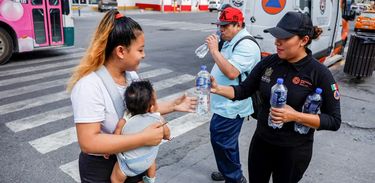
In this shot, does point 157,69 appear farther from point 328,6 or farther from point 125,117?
point 125,117

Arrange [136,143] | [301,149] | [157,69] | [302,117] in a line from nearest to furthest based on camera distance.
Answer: [136,143] → [302,117] → [301,149] → [157,69]

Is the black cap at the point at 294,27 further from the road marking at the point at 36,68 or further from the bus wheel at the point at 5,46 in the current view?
the bus wheel at the point at 5,46

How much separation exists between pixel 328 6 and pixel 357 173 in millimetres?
5105

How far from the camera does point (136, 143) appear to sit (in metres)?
1.79

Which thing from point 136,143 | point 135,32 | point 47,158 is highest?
point 135,32

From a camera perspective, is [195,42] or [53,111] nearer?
[53,111]

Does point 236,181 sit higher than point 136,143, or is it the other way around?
point 136,143

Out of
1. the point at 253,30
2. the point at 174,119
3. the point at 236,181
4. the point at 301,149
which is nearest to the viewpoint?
the point at 301,149

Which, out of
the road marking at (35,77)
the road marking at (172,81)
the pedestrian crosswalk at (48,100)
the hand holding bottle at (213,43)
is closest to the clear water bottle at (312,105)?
the hand holding bottle at (213,43)

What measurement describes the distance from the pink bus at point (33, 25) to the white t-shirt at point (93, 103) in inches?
335

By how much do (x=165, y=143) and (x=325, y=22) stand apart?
5.53 meters

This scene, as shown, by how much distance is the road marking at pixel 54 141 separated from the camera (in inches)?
177

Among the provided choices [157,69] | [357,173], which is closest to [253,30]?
[157,69]

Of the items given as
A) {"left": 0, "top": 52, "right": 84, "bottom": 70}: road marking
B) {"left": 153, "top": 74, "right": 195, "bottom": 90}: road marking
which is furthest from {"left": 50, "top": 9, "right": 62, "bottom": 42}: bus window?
{"left": 153, "top": 74, "right": 195, "bottom": 90}: road marking
